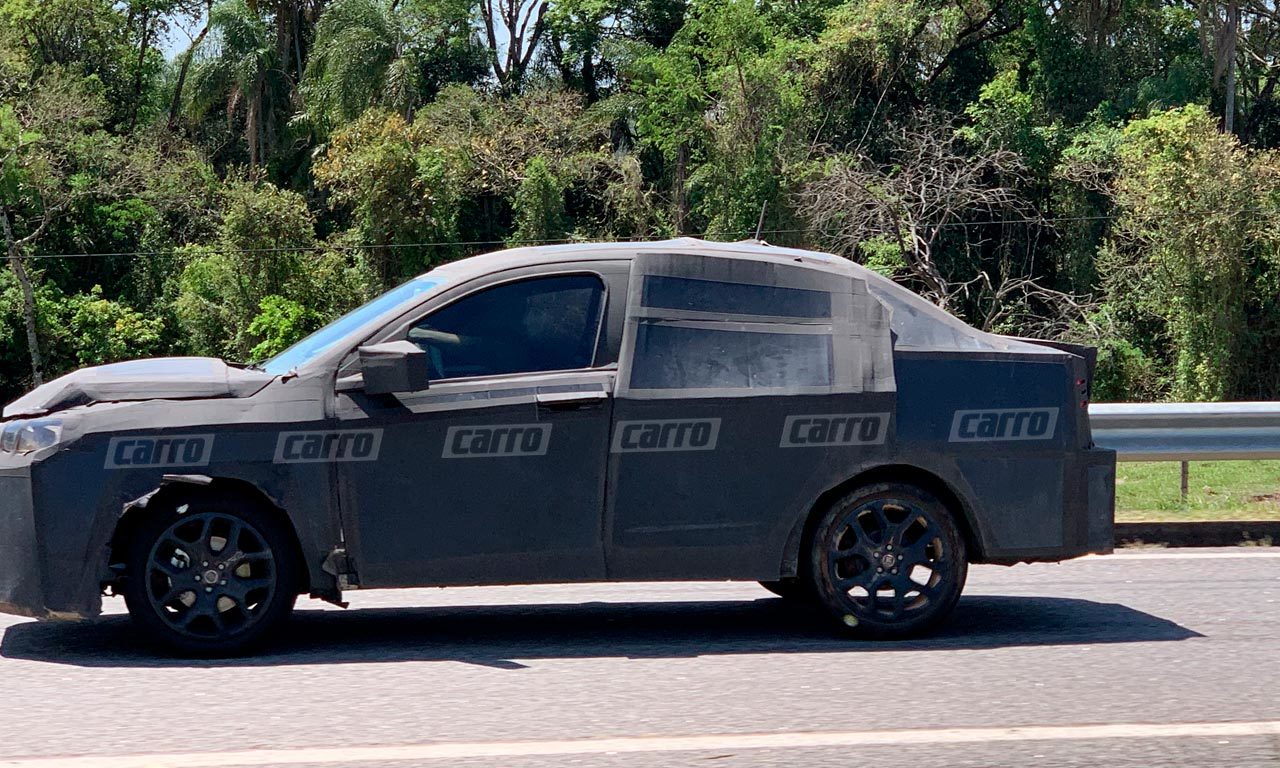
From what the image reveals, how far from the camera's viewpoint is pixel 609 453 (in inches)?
247

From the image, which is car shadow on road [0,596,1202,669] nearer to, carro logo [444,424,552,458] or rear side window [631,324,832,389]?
carro logo [444,424,552,458]

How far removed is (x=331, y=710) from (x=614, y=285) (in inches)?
85.8

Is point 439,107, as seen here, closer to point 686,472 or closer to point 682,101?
point 682,101

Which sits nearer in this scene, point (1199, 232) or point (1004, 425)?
point (1004, 425)

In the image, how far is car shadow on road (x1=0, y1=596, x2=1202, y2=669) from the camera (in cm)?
629

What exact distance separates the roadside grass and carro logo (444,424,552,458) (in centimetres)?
474

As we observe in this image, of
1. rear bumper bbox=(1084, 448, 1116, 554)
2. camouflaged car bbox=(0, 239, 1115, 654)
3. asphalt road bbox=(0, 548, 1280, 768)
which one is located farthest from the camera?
rear bumper bbox=(1084, 448, 1116, 554)

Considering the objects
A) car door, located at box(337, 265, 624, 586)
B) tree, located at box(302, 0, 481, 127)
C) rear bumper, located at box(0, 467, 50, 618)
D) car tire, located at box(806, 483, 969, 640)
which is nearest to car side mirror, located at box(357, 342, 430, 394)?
car door, located at box(337, 265, 624, 586)

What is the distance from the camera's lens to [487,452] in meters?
6.18

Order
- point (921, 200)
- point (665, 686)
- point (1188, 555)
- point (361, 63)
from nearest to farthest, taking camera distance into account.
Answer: point (665, 686) → point (1188, 555) → point (921, 200) → point (361, 63)

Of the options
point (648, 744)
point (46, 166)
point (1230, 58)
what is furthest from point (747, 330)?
point (46, 166)

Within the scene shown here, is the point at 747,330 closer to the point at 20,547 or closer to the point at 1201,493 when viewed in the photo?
the point at 20,547

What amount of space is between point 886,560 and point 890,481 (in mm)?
348

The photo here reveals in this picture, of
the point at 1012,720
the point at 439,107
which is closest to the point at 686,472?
the point at 1012,720
